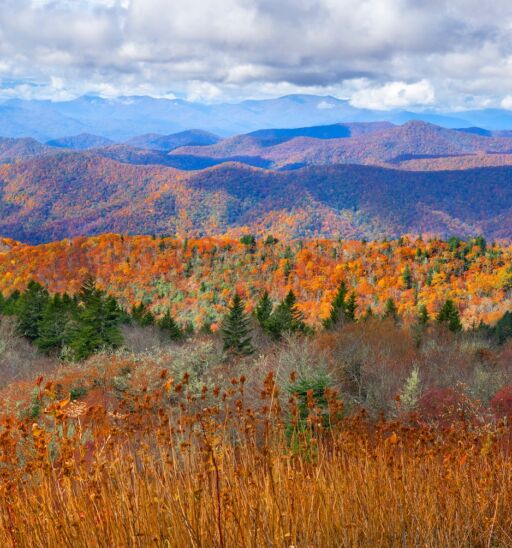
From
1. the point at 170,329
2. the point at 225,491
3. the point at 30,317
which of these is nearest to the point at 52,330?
the point at 30,317

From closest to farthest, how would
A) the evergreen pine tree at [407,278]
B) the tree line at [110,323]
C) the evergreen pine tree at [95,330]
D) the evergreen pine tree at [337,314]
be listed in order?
the tree line at [110,323] < the evergreen pine tree at [95,330] < the evergreen pine tree at [337,314] < the evergreen pine tree at [407,278]

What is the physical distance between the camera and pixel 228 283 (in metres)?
89.6

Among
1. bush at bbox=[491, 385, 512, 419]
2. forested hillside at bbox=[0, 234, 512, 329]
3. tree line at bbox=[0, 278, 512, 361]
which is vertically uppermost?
bush at bbox=[491, 385, 512, 419]

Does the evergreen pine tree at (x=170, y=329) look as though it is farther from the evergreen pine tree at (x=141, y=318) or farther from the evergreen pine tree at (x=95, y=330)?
the evergreen pine tree at (x=95, y=330)

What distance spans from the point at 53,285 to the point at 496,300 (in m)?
80.2

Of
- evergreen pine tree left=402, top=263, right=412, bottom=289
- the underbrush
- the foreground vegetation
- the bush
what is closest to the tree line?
the foreground vegetation

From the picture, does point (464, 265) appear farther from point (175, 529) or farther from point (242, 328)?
point (175, 529)

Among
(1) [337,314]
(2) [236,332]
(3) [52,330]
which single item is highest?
(2) [236,332]

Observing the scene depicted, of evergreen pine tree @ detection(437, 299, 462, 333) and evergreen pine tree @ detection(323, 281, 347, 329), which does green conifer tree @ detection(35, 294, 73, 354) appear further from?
evergreen pine tree @ detection(437, 299, 462, 333)

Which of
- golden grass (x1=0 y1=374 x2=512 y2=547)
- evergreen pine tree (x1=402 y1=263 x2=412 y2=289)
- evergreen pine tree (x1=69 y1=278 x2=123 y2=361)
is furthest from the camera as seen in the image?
evergreen pine tree (x1=402 y1=263 x2=412 y2=289)

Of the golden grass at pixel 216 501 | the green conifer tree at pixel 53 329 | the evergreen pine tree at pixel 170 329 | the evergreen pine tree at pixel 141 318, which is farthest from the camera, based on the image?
the evergreen pine tree at pixel 141 318

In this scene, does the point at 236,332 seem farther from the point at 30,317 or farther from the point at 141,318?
the point at 30,317

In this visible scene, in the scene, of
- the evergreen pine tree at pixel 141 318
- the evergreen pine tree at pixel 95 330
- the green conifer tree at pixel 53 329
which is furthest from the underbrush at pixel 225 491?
the evergreen pine tree at pixel 141 318

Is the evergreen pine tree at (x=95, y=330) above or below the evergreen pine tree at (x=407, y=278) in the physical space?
above
